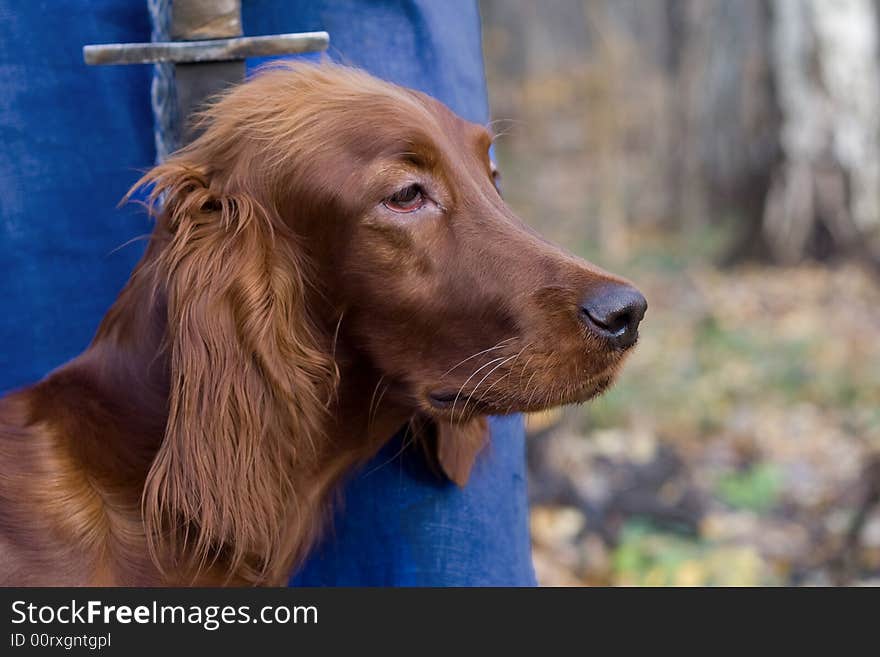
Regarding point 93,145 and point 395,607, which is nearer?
point 395,607

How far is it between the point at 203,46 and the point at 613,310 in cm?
118

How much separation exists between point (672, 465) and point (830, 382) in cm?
215

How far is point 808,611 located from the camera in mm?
2859

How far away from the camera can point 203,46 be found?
2.54m

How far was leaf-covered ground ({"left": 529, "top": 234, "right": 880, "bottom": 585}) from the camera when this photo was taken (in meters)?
4.73

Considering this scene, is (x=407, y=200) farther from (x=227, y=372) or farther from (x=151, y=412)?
(x=151, y=412)

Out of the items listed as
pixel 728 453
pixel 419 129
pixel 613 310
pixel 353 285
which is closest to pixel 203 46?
pixel 419 129

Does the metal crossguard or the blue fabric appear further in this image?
the blue fabric

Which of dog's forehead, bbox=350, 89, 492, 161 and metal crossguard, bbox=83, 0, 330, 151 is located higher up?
metal crossguard, bbox=83, 0, 330, 151

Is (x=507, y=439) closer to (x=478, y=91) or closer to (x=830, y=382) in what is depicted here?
(x=478, y=91)

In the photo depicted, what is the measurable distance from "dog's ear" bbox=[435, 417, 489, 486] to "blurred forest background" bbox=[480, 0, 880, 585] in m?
1.95

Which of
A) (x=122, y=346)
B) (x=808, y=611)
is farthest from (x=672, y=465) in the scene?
(x=122, y=346)

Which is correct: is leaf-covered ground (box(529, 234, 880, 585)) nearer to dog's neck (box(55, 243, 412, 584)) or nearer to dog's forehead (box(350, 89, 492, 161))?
dog's neck (box(55, 243, 412, 584))

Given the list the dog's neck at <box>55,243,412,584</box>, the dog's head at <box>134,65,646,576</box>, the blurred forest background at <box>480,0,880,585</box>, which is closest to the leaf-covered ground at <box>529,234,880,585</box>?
the blurred forest background at <box>480,0,880,585</box>
